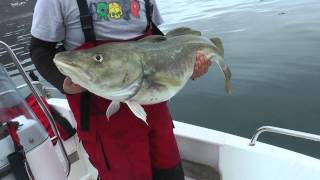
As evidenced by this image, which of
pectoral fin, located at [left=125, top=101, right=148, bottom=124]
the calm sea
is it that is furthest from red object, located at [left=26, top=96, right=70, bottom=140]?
the calm sea

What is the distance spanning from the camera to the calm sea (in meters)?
7.20

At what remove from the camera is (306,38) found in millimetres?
11289

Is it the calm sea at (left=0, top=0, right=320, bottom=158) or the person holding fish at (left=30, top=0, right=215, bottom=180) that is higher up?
the person holding fish at (left=30, top=0, right=215, bottom=180)

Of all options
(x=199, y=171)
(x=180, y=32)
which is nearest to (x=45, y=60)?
(x=180, y=32)

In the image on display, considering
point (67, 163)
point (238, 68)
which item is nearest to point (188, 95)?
point (238, 68)

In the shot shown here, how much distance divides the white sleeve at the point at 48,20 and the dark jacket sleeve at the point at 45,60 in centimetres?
6

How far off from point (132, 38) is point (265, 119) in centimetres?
500

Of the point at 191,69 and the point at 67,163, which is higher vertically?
the point at 191,69

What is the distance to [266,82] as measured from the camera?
8.87 meters

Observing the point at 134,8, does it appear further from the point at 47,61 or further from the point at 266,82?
the point at 266,82

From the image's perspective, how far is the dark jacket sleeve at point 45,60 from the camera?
2.58m

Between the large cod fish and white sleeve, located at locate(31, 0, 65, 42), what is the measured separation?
1.63 feet

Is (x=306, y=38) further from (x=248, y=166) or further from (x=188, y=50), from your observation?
(x=188, y=50)

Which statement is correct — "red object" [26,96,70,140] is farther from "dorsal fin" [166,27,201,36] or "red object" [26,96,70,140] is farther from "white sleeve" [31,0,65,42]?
"dorsal fin" [166,27,201,36]
